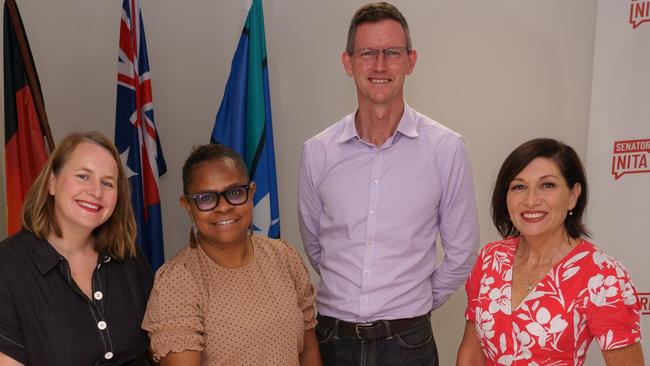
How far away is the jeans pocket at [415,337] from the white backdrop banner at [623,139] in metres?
1.27

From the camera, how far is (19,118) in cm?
292

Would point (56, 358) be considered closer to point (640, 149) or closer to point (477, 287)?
point (477, 287)

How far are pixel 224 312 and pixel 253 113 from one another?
4.92 ft

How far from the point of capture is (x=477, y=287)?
6.60 ft

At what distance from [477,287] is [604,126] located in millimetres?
1441

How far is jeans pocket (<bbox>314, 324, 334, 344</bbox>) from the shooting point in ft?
7.49

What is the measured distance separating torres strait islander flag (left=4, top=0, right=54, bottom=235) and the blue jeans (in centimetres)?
167

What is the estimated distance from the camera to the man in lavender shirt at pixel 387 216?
221 cm

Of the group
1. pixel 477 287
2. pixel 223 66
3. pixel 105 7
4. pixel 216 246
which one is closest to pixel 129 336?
pixel 216 246

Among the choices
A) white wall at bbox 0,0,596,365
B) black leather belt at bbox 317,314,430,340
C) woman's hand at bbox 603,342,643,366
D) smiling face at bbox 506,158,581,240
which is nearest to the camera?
woman's hand at bbox 603,342,643,366

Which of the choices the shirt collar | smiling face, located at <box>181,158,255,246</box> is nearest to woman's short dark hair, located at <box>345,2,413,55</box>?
the shirt collar

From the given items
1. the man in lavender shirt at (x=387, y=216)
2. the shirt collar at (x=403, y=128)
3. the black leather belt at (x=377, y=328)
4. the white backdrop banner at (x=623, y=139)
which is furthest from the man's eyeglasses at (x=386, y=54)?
the white backdrop banner at (x=623, y=139)

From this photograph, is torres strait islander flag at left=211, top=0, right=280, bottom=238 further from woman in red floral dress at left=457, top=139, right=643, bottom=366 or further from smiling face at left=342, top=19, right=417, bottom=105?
woman in red floral dress at left=457, top=139, right=643, bottom=366

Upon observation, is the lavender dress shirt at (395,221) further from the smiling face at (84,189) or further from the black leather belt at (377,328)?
the smiling face at (84,189)
